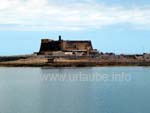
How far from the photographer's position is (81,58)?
113 meters

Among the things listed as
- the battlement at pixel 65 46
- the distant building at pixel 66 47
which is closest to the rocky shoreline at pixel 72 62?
the distant building at pixel 66 47

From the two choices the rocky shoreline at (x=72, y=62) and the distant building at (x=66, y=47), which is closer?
the rocky shoreline at (x=72, y=62)

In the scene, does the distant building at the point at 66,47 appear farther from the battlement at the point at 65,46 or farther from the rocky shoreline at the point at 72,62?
the rocky shoreline at the point at 72,62

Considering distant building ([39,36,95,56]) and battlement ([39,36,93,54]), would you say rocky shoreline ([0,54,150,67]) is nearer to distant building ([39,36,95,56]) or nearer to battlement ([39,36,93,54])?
distant building ([39,36,95,56])

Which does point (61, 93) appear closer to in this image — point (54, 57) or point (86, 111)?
point (86, 111)

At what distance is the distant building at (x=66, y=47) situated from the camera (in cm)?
12138

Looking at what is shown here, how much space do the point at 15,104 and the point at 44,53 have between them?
276 feet

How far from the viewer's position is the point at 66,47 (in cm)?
12350

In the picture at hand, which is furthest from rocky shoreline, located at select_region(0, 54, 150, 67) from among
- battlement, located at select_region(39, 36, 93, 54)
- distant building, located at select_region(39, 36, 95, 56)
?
battlement, located at select_region(39, 36, 93, 54)

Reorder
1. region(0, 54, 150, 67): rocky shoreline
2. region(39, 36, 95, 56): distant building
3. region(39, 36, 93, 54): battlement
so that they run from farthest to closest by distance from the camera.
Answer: region(39, 36, 93, 54): battlement < region(39, 36, 95, 56): distant building < region(0, 54, 150, 67): rocky shoreline

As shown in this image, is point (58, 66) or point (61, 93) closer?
point (61, 93)

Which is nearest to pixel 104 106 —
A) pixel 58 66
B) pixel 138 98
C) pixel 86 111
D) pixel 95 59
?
pixel 86 111

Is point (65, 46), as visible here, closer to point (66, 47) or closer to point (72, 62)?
point (66, 47)

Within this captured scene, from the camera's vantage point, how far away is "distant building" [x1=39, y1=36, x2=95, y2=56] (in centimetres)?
12138
